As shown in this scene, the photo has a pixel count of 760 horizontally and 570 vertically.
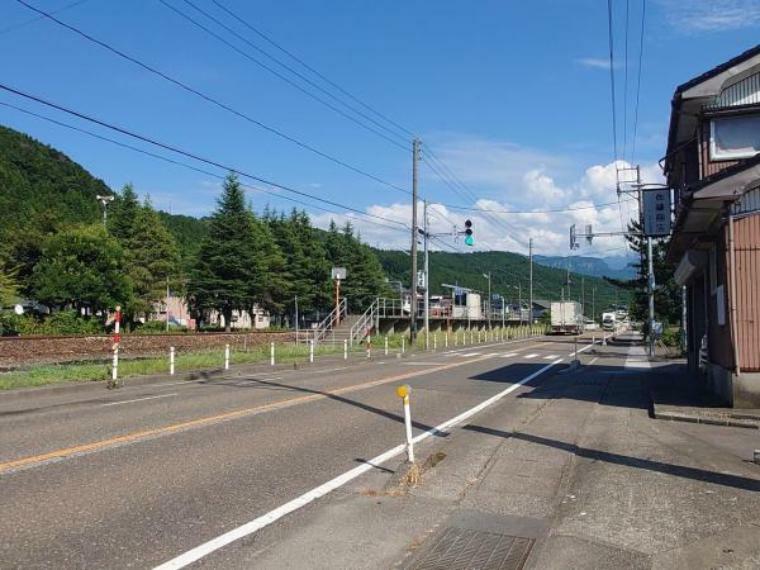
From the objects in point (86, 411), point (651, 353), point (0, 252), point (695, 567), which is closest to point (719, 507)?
point (695, 567)

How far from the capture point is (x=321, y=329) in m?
45.1

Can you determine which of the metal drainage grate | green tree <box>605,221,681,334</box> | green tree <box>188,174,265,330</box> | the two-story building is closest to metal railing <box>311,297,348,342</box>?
green tree <box>188,174,265,330</box>

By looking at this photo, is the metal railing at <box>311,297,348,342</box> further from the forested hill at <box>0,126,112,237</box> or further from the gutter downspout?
Result: the forested hill at <box>0,126,112,237</box>

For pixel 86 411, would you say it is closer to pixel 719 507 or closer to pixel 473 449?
pixel 473 449

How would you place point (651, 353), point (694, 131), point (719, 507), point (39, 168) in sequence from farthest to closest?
point (39, 168) < point (651, 353) < point (694, 131) < point (719, 507)

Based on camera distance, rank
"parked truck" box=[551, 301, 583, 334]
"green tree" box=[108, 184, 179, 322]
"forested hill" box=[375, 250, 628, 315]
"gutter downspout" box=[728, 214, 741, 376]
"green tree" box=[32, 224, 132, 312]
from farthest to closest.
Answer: "forested hill" box=[375, 250, 628, 315] < "parked truck" box=[551, 301, 583, 334] < "green tree" box=[108, 184, 179, 322] < "green tree" box=[32, 224, 132, 312] < "gutter downspout" box=[728, 214, 741, 376]

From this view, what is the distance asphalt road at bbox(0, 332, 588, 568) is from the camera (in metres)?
5.30

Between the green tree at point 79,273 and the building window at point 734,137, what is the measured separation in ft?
98.7

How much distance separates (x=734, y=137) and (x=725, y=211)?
270cm

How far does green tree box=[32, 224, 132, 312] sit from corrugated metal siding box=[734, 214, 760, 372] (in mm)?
31055

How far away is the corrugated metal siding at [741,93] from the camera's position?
1336 cm

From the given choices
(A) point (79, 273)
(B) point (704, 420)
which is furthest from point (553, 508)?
(A) point (79, 273)

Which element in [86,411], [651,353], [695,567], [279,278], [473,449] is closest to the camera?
[695,567]

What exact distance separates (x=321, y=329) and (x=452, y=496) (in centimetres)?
3873
